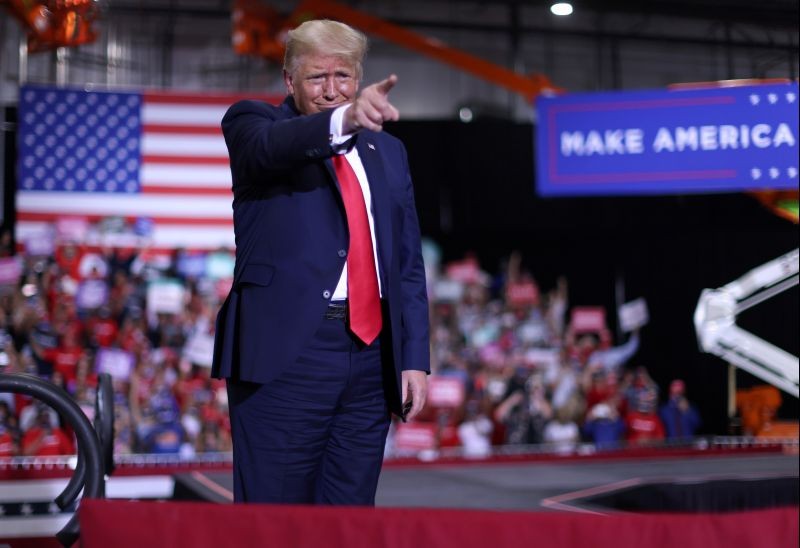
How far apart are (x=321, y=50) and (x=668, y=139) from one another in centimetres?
295

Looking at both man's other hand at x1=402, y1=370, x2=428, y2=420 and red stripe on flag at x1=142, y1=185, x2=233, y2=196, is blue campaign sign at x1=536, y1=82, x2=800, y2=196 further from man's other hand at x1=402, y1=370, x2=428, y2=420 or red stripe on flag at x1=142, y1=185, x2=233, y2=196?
red stripe on flag at x1=142, y1=185, x2=233, y2=196

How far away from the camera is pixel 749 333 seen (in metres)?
4.35

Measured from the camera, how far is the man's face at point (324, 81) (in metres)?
1.72

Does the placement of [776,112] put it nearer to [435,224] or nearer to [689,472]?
[689,472]

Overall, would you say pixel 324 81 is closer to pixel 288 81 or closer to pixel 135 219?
pixel 288 81

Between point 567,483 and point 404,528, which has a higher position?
point 404,528

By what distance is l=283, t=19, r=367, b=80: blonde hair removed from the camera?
1.71 meters

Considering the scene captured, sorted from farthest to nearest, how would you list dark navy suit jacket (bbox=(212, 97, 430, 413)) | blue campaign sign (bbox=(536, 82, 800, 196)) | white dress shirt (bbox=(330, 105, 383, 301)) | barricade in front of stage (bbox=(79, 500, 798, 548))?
blue campaign sign (bbox=(536, 82, 800, 196)) → dark navy suit jacket (bbox=(212, 97, 430, 413)) → white dress shirt (bbox=(330, 105, 383, 301)) → barricade in front of stage (bbox=(79, 500, 798, 548))

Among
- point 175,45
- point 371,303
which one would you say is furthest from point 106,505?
point 175,45

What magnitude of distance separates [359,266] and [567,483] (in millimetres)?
2721

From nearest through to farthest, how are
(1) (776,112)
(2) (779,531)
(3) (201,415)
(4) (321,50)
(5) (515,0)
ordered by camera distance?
(2) (779,531), (4) (321,50), (1) (776,112), (3) (201,415), (5) (515,0)

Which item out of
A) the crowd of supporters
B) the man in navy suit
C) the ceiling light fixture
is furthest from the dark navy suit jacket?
the crowd of supporters

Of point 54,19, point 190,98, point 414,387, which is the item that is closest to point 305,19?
point 190,98

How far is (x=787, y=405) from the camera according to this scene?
171 inches
